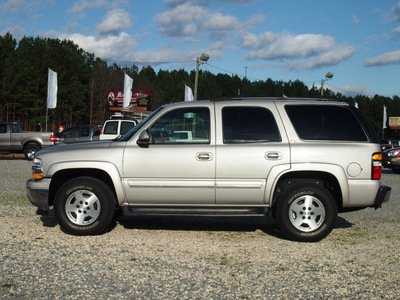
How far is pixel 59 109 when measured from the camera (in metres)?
71.8

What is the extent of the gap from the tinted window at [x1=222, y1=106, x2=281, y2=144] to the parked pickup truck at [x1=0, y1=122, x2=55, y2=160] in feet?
60.3

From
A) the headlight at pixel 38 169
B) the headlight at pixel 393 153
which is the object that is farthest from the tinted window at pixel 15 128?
the headlight at pixel 38 169

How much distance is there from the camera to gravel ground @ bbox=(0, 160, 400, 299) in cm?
422

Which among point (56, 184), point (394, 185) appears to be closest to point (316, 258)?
point (56, 184)

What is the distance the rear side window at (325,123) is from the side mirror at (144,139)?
191 cm

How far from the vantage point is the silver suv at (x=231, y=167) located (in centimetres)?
609

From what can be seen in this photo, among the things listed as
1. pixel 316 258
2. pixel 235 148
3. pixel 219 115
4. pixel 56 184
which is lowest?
pixel 316 258

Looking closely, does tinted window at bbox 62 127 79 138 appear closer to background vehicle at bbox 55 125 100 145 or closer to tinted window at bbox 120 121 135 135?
background vehicle at bbox 55 125 100 145

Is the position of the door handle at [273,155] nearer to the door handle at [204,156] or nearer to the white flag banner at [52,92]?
the door handle at [204,156]

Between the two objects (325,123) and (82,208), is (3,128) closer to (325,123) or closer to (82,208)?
(82,208)

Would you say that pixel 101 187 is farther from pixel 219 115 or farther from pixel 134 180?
pixel 219 115

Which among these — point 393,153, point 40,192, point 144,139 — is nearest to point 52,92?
point 393,153

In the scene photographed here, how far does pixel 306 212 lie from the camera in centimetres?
616

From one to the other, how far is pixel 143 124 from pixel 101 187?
1025mm
